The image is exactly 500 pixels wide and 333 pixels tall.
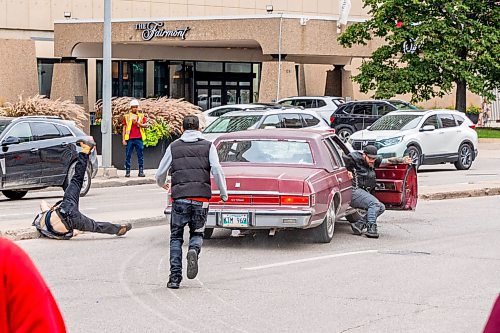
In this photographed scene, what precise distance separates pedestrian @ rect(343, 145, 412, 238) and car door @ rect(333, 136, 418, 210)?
12.2 inches

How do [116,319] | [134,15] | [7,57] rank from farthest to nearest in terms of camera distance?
[134,15] < [7,57] < [116,319]

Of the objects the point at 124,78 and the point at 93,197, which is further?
the point at 124,78

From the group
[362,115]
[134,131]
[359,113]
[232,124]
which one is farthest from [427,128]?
[134,131]

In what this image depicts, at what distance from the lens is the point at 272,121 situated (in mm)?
27109

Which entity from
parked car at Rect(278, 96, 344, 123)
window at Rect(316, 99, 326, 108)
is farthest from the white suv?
window at Rect(316, 99, 326, 108)

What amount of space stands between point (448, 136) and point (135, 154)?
8.71 m

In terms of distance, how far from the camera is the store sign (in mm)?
43312

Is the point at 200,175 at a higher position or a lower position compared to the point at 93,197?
higher

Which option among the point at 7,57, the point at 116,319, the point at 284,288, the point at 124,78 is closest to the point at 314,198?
the point at 284,288

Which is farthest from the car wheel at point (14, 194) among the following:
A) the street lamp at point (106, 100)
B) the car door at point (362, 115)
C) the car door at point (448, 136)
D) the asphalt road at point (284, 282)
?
the car door at point (362, 115)

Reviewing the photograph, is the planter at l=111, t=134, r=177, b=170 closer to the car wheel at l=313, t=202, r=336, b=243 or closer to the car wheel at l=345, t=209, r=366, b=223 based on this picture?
the car wheel at l=345, t=209, r=366, b=223

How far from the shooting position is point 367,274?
40.4 ft

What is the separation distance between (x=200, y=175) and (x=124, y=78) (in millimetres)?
42370

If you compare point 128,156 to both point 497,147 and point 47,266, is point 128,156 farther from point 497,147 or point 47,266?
point 497,147
